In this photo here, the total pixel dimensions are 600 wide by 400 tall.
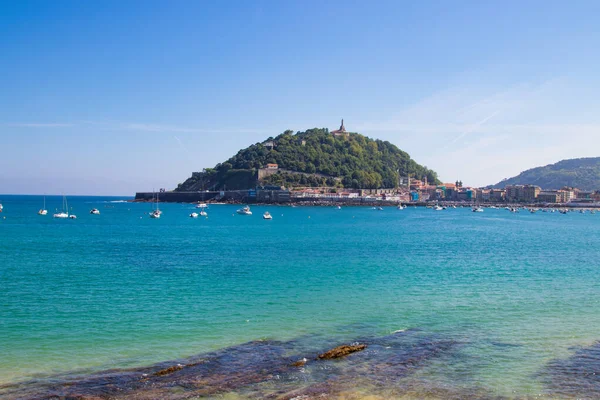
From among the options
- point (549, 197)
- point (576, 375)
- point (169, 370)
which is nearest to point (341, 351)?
point (169, 370)

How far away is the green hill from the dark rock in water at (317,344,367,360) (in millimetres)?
144713

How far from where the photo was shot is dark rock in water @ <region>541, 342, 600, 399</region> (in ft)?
34.4

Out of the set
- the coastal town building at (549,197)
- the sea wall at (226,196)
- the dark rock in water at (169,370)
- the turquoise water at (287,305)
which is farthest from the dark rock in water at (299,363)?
the coastal town building at (549,197)

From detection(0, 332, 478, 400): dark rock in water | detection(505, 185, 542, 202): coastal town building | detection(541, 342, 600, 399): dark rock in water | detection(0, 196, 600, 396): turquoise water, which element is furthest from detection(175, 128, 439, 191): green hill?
detection(541, 342, 600, 399): dark rock in water

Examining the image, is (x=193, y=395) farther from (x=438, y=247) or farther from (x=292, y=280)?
(x=438, y=247)

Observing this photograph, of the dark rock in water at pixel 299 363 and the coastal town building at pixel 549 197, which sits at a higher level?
the coastal town building at pixel 549 197

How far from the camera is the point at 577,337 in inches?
572

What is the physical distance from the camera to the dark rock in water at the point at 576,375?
34.4 feet

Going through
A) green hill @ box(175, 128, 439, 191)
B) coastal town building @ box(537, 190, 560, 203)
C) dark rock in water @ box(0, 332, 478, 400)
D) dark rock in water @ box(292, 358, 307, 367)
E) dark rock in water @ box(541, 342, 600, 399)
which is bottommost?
dark rock in water @ box(541, 342, 600, 399)

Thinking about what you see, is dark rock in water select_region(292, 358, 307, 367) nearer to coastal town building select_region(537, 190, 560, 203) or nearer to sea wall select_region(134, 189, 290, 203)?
sea wall select_region(134, 189, 290, 203)

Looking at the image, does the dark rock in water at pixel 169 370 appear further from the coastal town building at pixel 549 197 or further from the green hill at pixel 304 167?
the coastal town building at pixel 549 197

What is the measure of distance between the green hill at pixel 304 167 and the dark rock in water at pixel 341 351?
475ft

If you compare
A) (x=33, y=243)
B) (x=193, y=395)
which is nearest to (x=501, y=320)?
(x=193, y=395)

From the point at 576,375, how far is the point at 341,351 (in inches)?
206
